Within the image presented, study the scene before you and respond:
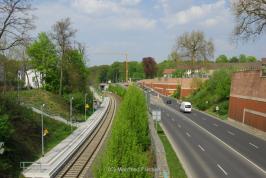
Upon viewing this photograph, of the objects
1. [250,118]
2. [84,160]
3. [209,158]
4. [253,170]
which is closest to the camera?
[253,170]

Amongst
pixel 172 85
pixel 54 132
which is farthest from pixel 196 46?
pixel 54 132

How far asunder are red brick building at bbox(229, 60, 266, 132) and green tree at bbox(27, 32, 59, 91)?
111 ft

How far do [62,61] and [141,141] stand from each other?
41122mm

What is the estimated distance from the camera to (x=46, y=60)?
69125 mm

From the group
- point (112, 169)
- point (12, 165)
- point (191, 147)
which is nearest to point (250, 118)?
point (191, 147)

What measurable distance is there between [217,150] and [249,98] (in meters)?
18.2

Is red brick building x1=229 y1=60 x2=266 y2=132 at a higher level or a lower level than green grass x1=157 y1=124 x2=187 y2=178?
higher

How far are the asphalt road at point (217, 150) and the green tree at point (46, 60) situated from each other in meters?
28.7

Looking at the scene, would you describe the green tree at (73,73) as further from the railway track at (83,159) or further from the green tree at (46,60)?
the railway track at (83,159)

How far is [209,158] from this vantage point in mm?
30781

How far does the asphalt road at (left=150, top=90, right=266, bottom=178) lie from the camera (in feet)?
88.3

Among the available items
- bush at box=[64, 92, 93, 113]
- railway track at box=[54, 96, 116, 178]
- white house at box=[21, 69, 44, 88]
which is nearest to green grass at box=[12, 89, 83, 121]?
bush at box=[64, 92, 93, 113]

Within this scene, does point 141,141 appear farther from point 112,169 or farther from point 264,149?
point 112,169

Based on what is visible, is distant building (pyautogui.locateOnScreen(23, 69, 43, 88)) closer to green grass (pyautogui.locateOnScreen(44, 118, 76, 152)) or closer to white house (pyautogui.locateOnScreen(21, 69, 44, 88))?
white house (pyautogui.locateOnScreen(21, 69, 44, 88))
